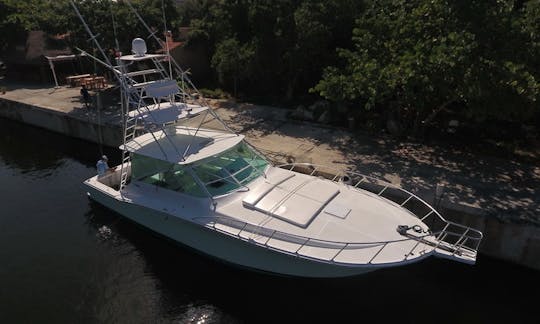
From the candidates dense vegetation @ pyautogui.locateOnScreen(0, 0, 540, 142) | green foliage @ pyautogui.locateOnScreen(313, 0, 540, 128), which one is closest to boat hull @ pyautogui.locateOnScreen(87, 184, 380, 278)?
dense vegetation @ pyautogui.locateOnScreen(0, 0, 540, 142)

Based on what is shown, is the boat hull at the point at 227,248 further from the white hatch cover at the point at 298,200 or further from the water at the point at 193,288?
the white hatch cover at the point at 298,200

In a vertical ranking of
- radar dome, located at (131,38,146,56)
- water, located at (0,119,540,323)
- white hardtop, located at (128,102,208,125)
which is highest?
radar dome, located at (131,38,146,56)

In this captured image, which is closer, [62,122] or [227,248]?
[227,248]

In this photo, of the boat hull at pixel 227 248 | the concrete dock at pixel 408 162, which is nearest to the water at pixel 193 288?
the boat hull at pixel 227 248

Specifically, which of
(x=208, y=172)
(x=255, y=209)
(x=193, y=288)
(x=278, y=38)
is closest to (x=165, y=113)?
(x=208, y=172)

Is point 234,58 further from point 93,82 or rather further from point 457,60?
point 457,60

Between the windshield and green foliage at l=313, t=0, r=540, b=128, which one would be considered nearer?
the windshield

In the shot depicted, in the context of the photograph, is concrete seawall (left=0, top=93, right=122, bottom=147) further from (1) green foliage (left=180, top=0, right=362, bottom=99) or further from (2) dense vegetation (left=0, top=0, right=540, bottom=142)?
(1) green foliage (left=180, top=0, right=362, bottom=99)
